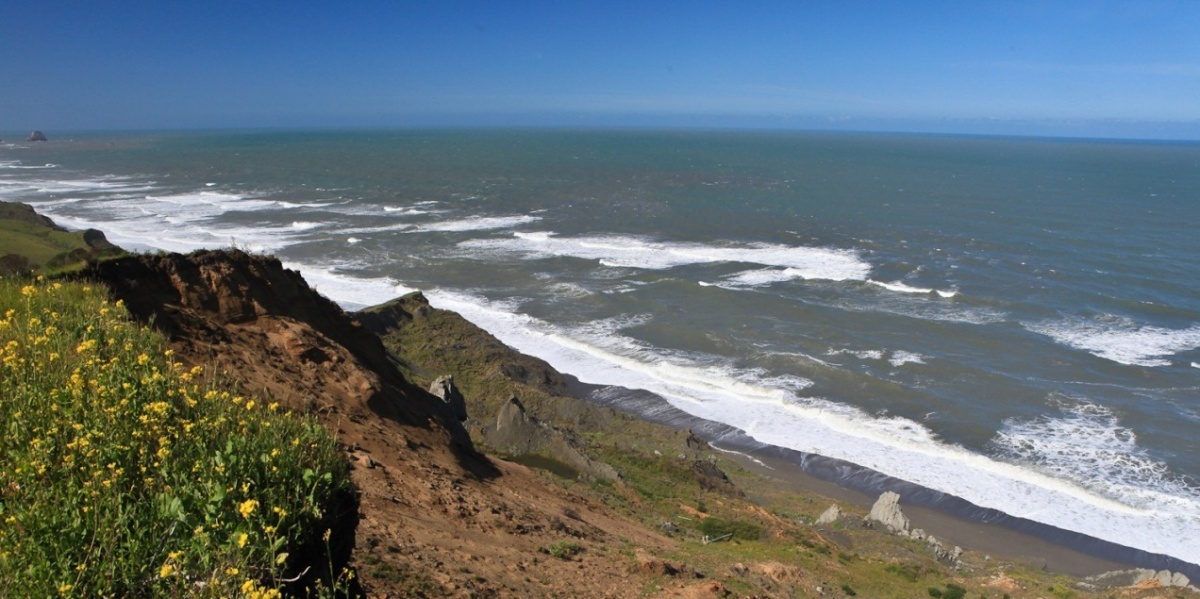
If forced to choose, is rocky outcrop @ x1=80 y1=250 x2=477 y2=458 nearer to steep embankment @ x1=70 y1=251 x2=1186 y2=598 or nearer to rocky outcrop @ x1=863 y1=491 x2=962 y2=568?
steep embankment @ x1=70 y1=251 x2=1186 y2=598

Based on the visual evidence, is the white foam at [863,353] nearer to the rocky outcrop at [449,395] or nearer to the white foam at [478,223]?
the rocky outcrop at [449,395]

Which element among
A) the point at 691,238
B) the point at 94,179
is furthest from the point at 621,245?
the point at 94,179

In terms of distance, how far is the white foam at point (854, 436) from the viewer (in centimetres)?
2292

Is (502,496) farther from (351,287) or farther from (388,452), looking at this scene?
(351,287)

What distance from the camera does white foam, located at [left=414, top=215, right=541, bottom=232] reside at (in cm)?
6391

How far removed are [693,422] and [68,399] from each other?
78.4 feet

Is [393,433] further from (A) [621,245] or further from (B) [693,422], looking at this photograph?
(A) [621,245]

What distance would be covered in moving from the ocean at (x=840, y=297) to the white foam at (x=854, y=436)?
10 centimetres

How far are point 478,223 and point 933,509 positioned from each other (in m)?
49.1

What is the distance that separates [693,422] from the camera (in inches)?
1120

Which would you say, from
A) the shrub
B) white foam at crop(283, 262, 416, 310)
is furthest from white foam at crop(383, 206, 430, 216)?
the shrub

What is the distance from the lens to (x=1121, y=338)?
37.0m

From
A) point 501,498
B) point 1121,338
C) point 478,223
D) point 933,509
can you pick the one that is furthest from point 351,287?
point 1121,338

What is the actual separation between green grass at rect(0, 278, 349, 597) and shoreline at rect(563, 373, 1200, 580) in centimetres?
2032
